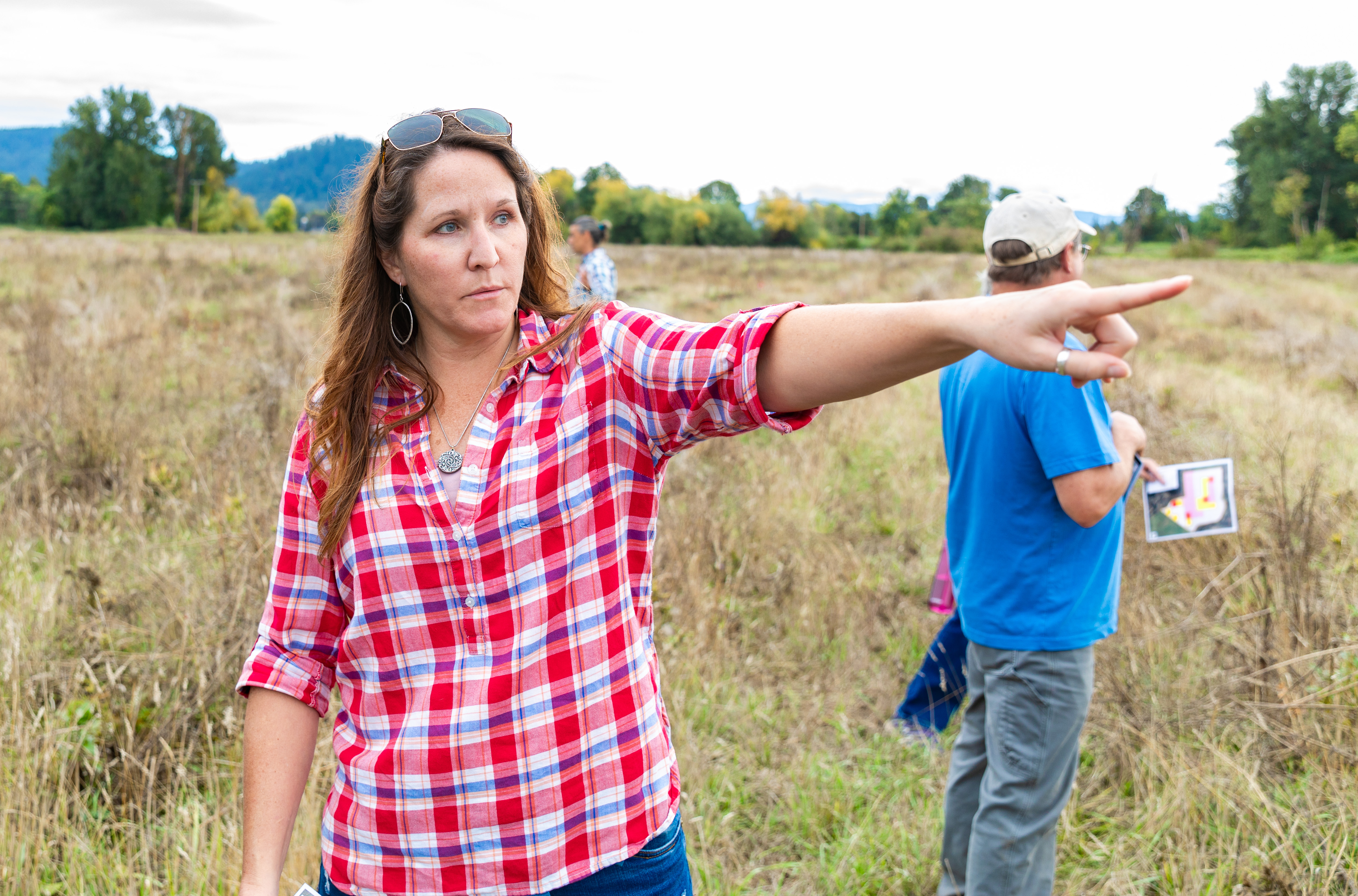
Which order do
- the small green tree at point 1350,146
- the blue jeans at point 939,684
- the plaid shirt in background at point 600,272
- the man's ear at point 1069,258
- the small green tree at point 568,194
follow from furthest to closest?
A: 1. the small green tree at point 1350,146
2. the small green tree at point 568,194
3. the plaid shirt in background at point 600,272
4. the blue jeans at point 939,684
5. the man's ear at point 1069,258

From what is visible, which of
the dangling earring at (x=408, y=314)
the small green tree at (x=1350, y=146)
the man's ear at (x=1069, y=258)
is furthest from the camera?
the small green tree at (x=1350, y=146)

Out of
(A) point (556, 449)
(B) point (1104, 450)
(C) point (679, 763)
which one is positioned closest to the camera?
(A) point (556, 449)

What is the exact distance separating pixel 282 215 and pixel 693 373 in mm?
81262

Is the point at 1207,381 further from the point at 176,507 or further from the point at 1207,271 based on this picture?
the point at 1207,271

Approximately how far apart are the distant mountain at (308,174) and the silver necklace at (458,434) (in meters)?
0.41

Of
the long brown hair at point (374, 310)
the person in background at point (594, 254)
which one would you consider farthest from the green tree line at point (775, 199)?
the long brown hair at point (374, 310)

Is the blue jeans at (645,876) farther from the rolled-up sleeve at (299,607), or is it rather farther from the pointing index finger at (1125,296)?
the pointing index finger at (1125,296)

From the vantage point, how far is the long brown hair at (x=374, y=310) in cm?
129

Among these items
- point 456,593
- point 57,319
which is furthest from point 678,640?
point 57,319

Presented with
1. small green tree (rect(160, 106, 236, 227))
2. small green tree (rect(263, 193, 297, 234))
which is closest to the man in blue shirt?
small green tree (rect(263, 193, 297, 234))

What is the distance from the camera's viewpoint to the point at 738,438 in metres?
6.33

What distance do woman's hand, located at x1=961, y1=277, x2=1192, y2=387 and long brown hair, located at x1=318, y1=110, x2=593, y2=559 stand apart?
614 millimetres

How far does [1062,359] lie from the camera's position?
2.79 ft

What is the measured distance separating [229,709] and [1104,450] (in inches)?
102
